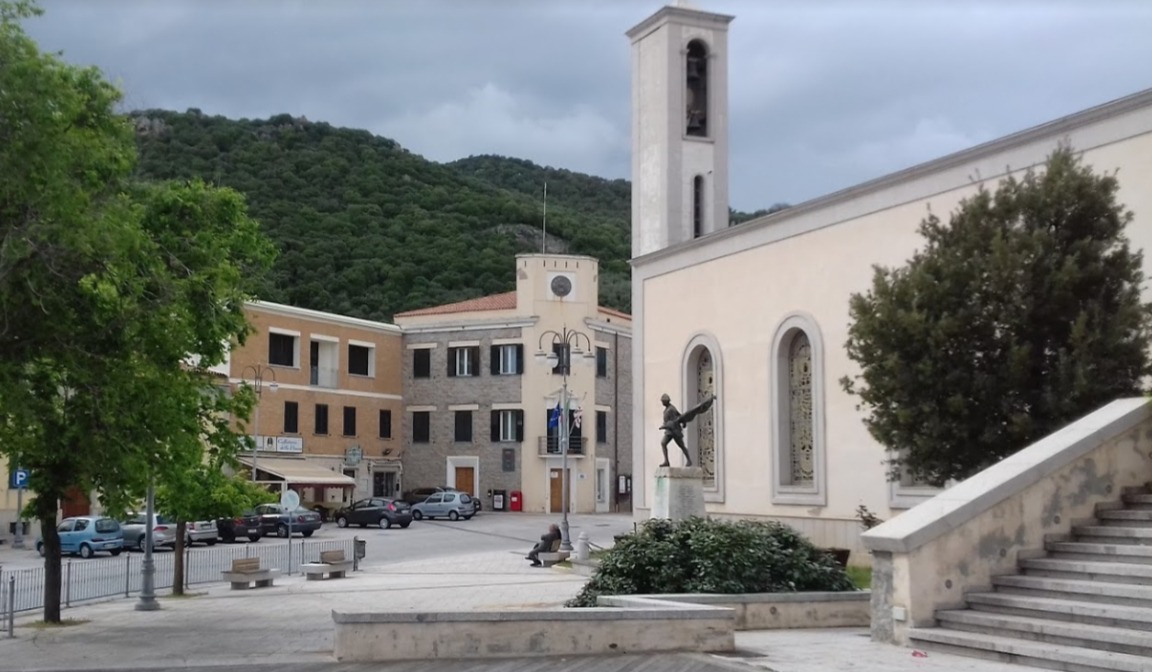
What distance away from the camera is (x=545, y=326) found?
61.7 metres

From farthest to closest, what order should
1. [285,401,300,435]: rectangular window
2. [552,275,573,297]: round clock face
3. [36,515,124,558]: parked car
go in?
[552,275,573,297]: round clock face → [285,401,300,435]: rectangular window → [36,515,124,558]: parked car

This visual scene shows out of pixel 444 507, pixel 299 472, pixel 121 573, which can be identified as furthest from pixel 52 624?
pixel 444 507

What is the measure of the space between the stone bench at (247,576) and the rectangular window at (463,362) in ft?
114

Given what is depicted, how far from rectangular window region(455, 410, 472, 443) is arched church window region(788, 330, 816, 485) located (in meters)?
36.4

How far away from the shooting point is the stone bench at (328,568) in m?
30.7

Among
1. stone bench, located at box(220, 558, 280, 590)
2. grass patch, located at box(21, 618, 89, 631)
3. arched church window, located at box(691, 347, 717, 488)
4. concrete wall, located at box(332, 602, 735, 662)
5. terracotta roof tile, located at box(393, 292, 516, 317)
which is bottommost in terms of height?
grass patch, located at box(21, 618, 89, 631)

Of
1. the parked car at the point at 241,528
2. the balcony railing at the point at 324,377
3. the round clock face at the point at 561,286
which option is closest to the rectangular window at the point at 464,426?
the balcony railing at the point at 324,377

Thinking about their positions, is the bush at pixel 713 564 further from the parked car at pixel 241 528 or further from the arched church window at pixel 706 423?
the parked car at pixel 241 528

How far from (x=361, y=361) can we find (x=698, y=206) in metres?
31.8

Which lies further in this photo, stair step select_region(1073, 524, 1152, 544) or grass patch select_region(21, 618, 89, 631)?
grass patch select_region(21, 618, 89, 631)

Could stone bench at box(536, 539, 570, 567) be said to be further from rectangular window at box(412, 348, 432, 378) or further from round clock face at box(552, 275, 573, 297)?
rectangular window at box(412, 348, 432, 378)

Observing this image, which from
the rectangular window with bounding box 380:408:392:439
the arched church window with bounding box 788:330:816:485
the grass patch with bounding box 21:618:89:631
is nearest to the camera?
Answer: the grass patch with bounding box 21:618:89:631

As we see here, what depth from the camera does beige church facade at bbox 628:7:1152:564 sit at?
23422 millimetres

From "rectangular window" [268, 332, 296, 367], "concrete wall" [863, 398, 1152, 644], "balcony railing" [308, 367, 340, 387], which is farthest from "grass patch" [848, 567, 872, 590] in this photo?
"balcony railing" [308, 367, 340, 387]
